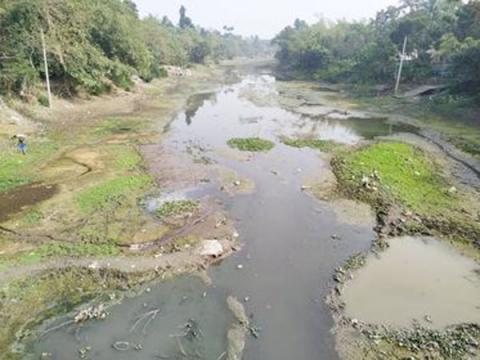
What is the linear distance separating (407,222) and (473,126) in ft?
65.4

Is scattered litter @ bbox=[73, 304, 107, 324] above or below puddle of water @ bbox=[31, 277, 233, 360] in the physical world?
above

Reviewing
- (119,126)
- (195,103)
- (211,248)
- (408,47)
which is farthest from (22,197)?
(408,47)

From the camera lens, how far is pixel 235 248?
13031 mm

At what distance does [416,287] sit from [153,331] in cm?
740

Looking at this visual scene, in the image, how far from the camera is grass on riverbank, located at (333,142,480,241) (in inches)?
583

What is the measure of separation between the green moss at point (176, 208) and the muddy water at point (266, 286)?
58.1 inches

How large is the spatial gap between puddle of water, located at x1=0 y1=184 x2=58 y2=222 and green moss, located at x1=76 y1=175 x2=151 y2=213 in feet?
4.72

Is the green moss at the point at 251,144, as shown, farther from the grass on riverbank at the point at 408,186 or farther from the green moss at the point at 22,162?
the green moss at the point at 22,162

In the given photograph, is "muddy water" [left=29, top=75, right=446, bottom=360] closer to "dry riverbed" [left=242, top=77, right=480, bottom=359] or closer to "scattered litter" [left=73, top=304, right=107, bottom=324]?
"scattered litter" [left=73, top=304, right=107, bottom=324]

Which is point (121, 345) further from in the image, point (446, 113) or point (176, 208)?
point (446, 113)

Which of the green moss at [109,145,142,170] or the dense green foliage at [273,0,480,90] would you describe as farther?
the dense green foliage at [273,0,480,90]

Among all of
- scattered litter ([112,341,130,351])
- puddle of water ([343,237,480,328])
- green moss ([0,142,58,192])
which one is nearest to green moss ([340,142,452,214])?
puddle of water ([343,237,480,328])

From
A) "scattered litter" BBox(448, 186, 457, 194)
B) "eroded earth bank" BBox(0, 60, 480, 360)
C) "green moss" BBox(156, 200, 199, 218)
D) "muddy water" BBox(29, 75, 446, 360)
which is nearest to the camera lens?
"muddy water" BBox(29, 75, 446, 360)

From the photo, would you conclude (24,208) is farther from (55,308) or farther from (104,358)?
(104,358)
